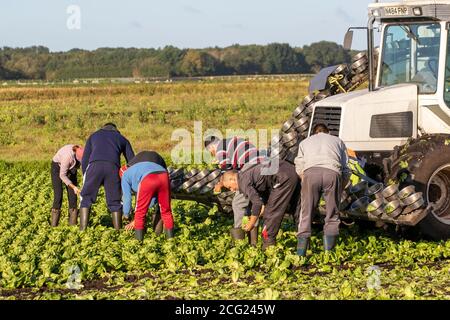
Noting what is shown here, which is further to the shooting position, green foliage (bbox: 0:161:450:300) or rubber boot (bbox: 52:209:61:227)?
rubber boot (bbox: 52:209:61:227)

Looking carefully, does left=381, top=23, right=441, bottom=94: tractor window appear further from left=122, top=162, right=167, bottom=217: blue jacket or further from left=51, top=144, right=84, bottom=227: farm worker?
left=51, top=144, right=84, bottom=227: farm worker

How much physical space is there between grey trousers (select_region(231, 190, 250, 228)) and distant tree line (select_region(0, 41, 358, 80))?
353ft

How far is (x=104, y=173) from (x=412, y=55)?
4.90 metres

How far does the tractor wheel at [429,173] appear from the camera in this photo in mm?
11688

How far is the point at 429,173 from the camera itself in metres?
11.7

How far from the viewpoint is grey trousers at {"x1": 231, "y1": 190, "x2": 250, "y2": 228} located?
12.0 meters

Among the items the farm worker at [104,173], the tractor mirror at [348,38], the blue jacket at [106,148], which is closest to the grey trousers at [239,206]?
the farm worker at [104,173]

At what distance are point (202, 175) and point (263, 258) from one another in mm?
3052

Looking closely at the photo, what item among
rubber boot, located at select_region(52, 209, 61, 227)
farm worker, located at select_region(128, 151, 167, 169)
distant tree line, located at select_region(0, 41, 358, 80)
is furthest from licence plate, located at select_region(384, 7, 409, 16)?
distant tree line, located at select_region(0, 41, 358, 80)

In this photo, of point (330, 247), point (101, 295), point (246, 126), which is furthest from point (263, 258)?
point (246, 126)

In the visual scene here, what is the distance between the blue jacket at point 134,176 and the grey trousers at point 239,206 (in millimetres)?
1161

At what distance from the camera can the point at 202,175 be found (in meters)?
13.6

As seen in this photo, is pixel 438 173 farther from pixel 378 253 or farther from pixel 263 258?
pixel 263 258

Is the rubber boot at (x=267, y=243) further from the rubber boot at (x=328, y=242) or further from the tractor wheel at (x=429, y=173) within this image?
the tractor wheel at (x=429, y=173)
